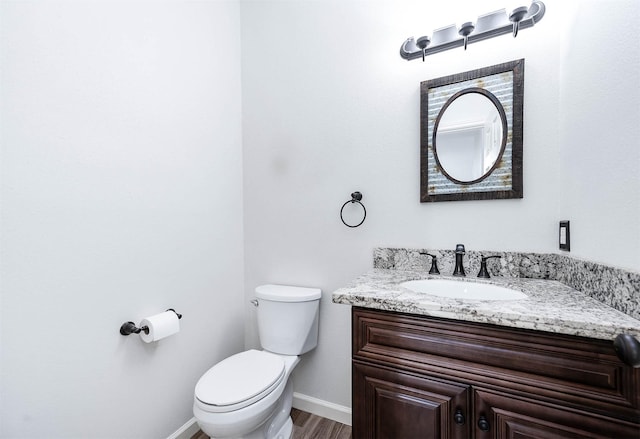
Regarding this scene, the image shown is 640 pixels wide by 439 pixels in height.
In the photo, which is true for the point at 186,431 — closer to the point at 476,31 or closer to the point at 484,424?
the point at 484,424

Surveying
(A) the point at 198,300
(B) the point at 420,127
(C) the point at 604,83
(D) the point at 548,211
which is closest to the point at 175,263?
(A) the point at 198,300

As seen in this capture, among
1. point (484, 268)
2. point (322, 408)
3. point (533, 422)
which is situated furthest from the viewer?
point (322, 408)

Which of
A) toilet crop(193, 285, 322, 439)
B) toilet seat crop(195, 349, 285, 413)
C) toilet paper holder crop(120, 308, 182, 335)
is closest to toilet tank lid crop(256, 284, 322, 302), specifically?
toilet crop(193, 285, 322, 439)

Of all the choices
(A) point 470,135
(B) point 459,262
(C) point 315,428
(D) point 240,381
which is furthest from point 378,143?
(C) point 315,428

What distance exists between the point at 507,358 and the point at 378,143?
111cm

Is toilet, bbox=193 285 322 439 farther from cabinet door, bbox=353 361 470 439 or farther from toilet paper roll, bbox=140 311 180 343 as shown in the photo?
cabinet door, bbox=353 361 470 439

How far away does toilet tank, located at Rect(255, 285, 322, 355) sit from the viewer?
1.56 metres

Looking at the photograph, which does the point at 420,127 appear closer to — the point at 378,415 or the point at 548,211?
the point at 548,211

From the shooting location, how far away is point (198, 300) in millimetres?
1605

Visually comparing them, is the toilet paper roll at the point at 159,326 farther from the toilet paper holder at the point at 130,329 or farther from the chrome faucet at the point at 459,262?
the chrome faucet at the point at 459,262

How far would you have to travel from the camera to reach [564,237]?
114 centimetres

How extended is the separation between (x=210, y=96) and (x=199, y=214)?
0.72 metres

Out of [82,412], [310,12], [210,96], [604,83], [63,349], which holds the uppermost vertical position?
[310,12]

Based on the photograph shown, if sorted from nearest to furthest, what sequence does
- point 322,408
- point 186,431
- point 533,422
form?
point 533,422 → point 186,431 → point 322,408
